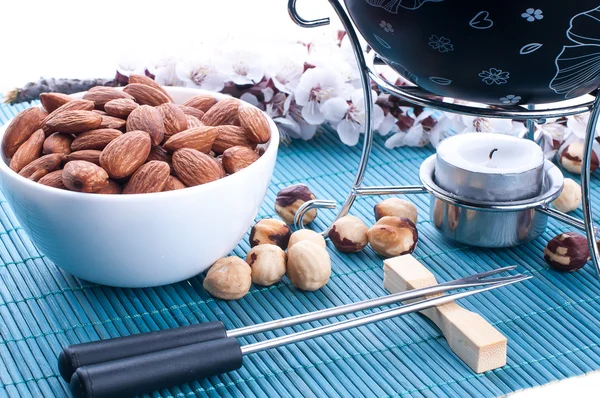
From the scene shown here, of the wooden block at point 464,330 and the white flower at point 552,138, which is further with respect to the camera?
the white flower at point 552,138

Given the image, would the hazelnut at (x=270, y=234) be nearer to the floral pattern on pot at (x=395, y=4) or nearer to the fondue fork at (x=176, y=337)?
the fondue fork at (x=176, y=337)

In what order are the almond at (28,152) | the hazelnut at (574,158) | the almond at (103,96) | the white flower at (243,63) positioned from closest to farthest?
the almond at (28,152) < the almond at (103,96) < the hazelnut at (574,158) < the white flower at (243,63)

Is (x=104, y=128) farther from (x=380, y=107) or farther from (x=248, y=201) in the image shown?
(x=380, y=107)

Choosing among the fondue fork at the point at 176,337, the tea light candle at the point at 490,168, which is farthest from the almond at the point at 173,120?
the tea light candle at the point at 490,168

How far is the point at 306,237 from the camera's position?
4.38ft

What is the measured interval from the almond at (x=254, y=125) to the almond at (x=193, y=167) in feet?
0.34

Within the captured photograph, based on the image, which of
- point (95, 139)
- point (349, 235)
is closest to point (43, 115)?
point (95, 139)

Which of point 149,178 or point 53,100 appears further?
point 53,100

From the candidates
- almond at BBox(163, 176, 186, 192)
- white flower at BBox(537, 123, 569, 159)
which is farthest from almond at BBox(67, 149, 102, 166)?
white flower at BBox(537, 123, 569, 159)

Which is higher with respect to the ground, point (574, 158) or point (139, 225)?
point (139, 225)

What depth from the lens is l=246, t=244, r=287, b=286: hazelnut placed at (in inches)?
49.6

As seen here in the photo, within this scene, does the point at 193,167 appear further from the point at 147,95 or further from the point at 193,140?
the point at 147,95

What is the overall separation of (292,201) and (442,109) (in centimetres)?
34

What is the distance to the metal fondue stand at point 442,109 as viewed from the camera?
1.20 metres
